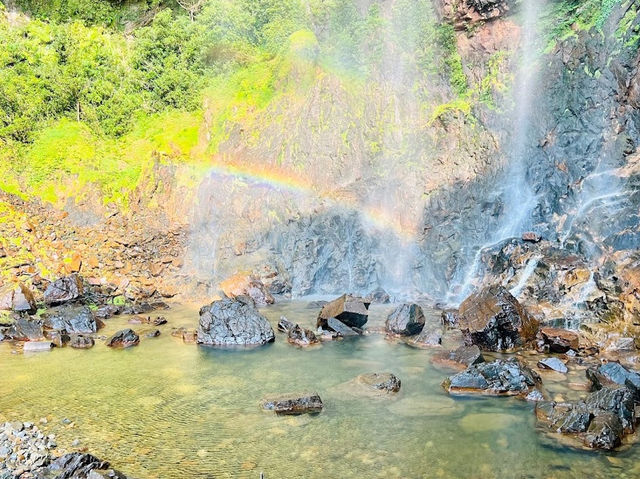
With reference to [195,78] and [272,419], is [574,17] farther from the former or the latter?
[272,419]

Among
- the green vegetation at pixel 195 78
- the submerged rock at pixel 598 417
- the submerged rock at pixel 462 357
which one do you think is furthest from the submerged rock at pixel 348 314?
the green vegetation at pixel 195 78

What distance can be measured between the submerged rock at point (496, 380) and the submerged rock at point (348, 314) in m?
5.55

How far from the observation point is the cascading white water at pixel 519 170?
73.3 ft

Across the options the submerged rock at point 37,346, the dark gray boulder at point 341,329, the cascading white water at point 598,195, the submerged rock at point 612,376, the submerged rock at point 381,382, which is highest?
the cascading white water at point 598,195

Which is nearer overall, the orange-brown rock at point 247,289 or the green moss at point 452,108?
the orange-brown rock at point 247,289

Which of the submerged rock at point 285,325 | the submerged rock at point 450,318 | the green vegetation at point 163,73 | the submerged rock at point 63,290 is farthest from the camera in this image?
the green vegetation at point 163,73

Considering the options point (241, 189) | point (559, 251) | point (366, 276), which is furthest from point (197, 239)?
point (559, 251)

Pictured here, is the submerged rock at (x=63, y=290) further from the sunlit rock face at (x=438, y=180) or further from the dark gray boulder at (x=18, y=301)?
the sunlit rock face at (x=438, y=180)

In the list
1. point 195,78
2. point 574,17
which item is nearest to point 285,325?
point 574,17

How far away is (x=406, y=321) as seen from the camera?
56.6 ft

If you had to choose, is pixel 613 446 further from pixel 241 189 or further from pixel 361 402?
pixel 241 189

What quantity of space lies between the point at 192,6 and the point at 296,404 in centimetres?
3396

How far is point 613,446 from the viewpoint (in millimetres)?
9195

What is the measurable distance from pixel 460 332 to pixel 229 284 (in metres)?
11.1
